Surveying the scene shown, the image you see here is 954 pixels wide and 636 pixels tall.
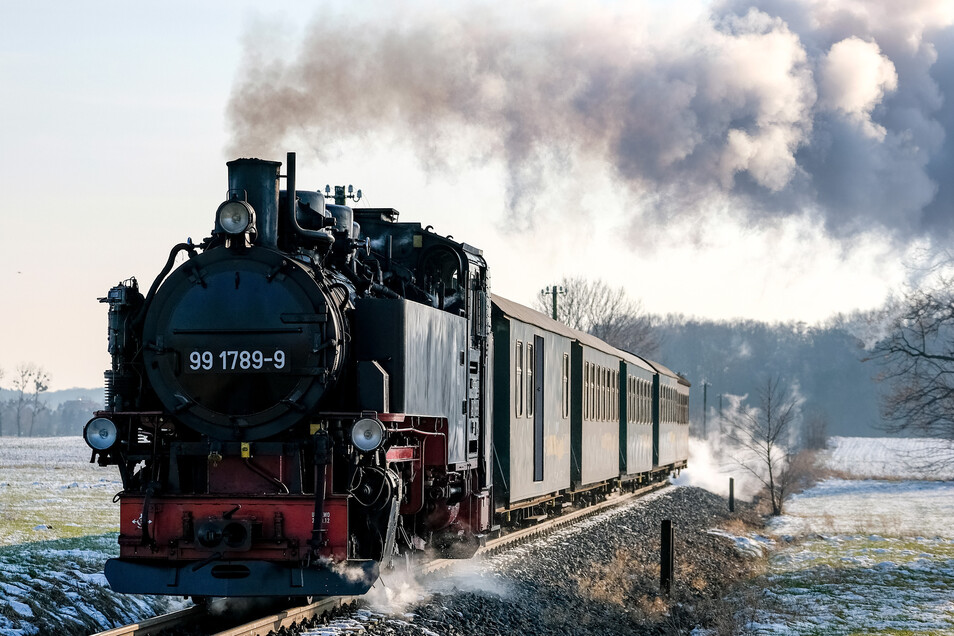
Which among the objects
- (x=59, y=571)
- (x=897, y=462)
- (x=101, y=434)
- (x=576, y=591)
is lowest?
(x=897, y=462)

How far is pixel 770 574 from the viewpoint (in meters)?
16.5

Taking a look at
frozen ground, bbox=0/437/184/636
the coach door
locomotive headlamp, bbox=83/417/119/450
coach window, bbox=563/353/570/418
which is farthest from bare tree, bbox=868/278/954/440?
locomotive headlamp, bbox=83/417/119/450

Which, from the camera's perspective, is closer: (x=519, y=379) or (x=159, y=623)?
(x=159, y=623)

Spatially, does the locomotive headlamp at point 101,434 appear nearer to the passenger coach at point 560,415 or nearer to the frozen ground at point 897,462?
the passenger coach at point 560,415

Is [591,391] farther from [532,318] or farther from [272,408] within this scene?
[272,408]

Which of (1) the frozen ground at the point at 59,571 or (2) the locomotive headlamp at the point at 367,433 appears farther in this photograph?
(1) the frozen ground at the point at 59,571

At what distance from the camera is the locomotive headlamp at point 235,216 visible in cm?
852

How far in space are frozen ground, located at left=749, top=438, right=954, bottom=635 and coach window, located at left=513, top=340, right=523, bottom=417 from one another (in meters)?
3.85

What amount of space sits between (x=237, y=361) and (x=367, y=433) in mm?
1209

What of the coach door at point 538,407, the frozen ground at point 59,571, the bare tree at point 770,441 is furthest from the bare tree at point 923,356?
the frozen ground at point 59,571

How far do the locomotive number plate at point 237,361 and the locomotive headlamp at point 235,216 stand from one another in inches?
38.4

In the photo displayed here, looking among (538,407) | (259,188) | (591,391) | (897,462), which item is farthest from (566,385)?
(897,462)

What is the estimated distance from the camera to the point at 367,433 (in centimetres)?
821

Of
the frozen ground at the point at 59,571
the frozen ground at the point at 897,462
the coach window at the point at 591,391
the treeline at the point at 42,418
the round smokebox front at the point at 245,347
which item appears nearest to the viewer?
the round smokebox front at the point at 245,347
